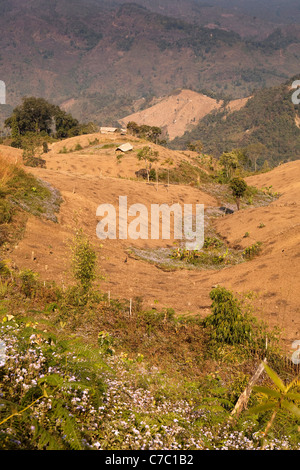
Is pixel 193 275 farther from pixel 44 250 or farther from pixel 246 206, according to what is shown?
pixel 246 206

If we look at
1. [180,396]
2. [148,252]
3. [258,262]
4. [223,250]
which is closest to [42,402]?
[180,396]

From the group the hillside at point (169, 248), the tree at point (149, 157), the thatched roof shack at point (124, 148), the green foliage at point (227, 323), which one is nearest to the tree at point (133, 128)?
the thatched roof shack at point (124, 148)

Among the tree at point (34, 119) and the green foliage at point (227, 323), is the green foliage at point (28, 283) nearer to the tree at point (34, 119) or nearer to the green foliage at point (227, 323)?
the green foliage at point (227, 323)

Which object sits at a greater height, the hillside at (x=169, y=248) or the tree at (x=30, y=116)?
the tree at (x=30, y=116)

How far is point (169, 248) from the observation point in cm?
2675

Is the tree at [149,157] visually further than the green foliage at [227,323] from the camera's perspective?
Yes

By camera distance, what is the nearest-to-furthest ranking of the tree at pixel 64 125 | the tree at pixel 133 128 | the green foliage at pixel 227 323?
the green foliage at pixel 227 323
the tree at pixel 133 128
the tree at pixel 64 125

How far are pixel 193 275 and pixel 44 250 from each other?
8.48 metres

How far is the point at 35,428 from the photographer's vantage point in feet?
11.9

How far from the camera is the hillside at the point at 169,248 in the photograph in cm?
1401

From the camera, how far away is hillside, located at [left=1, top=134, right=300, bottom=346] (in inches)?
551

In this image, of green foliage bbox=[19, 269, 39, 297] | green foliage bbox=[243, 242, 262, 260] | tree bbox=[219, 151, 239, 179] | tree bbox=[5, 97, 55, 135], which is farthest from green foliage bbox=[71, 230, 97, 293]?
tree bbox=[5, 97, 55, 135]

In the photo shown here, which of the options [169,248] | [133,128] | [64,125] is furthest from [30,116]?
[169,248]

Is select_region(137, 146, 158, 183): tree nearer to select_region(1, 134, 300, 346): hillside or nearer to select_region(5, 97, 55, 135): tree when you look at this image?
select_region(1, 134, 300, 346): hillside
